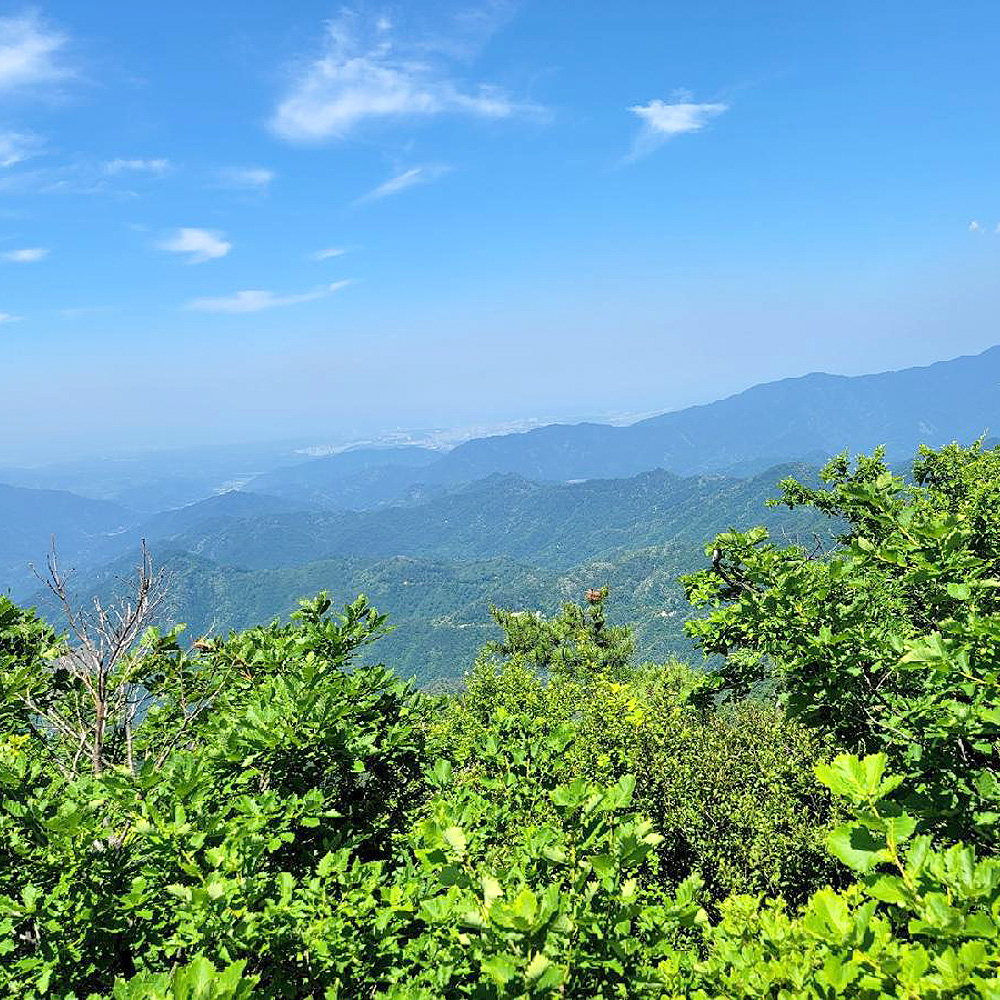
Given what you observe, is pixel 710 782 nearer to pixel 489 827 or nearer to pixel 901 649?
pixel 901 649

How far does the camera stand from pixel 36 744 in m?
10.9

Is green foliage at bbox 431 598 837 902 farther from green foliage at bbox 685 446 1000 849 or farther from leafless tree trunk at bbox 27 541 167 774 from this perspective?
leafless tree trunk at bbox 27 541 167 774

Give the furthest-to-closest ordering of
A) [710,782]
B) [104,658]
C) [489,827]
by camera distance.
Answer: [710,782] < [104,658] < [489,827]

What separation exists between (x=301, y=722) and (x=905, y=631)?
6.90 metres

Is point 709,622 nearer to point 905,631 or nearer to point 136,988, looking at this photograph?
point 905,631

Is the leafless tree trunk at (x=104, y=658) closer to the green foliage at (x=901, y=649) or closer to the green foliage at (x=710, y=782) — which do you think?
the green foliage at (x=710, y=782)

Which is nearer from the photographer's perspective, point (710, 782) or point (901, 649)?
point (901, 649)

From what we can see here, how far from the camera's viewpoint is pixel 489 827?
5.85 m

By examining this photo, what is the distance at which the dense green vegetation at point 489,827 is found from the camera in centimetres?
339

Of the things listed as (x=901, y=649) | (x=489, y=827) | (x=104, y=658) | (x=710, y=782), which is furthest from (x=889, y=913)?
(x=710, y=782)

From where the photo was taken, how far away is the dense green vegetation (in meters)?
3.39

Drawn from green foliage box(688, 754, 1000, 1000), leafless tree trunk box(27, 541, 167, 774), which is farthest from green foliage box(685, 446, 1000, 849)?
leafless tree trunk box(27, 541, 167, 774)

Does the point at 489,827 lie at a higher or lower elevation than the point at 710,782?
higher

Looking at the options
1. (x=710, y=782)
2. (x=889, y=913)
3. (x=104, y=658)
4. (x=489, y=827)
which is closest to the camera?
(x=889, y=913)
